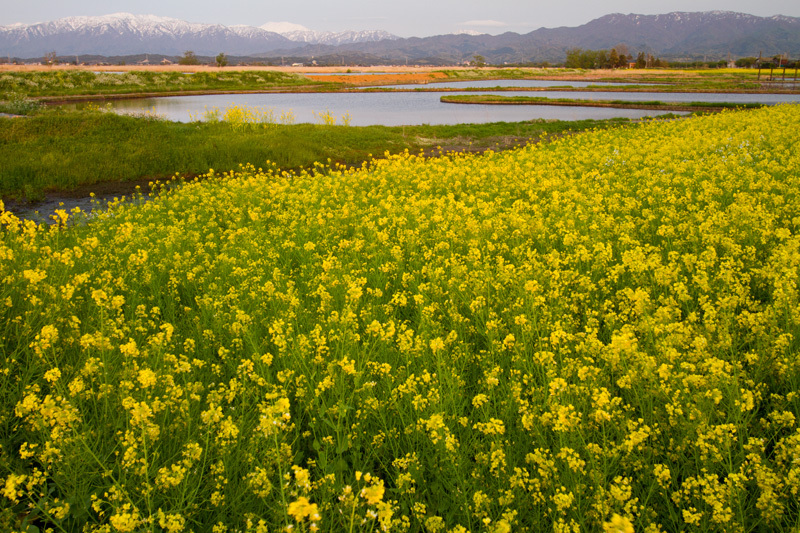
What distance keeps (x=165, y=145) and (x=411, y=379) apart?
624 inches

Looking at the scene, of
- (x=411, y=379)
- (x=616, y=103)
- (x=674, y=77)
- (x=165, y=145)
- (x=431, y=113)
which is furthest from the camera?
(x=674, y=77)

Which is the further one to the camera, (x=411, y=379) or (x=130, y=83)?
(x=130, y=83)

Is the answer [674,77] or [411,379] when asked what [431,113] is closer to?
[411,379]

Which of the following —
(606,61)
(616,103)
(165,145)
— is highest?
(606,61)

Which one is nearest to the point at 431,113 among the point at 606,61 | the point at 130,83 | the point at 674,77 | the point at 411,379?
the point at 411,379

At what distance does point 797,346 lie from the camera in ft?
12.7

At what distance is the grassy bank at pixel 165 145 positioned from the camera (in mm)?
13586

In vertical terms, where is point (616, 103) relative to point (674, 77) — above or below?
below

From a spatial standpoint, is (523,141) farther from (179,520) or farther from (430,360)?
(179,520)

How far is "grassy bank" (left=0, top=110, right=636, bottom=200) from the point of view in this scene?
13.6 metres

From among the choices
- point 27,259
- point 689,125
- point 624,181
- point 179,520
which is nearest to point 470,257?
point 179,520

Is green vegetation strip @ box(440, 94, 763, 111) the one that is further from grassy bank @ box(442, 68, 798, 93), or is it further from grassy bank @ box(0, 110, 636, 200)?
grassy bank @ box(442, 68, 798, 93)

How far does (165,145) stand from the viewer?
53.7 ft

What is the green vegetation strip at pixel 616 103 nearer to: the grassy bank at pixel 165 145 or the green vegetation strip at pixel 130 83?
the grassy bank at pixel 165 145
